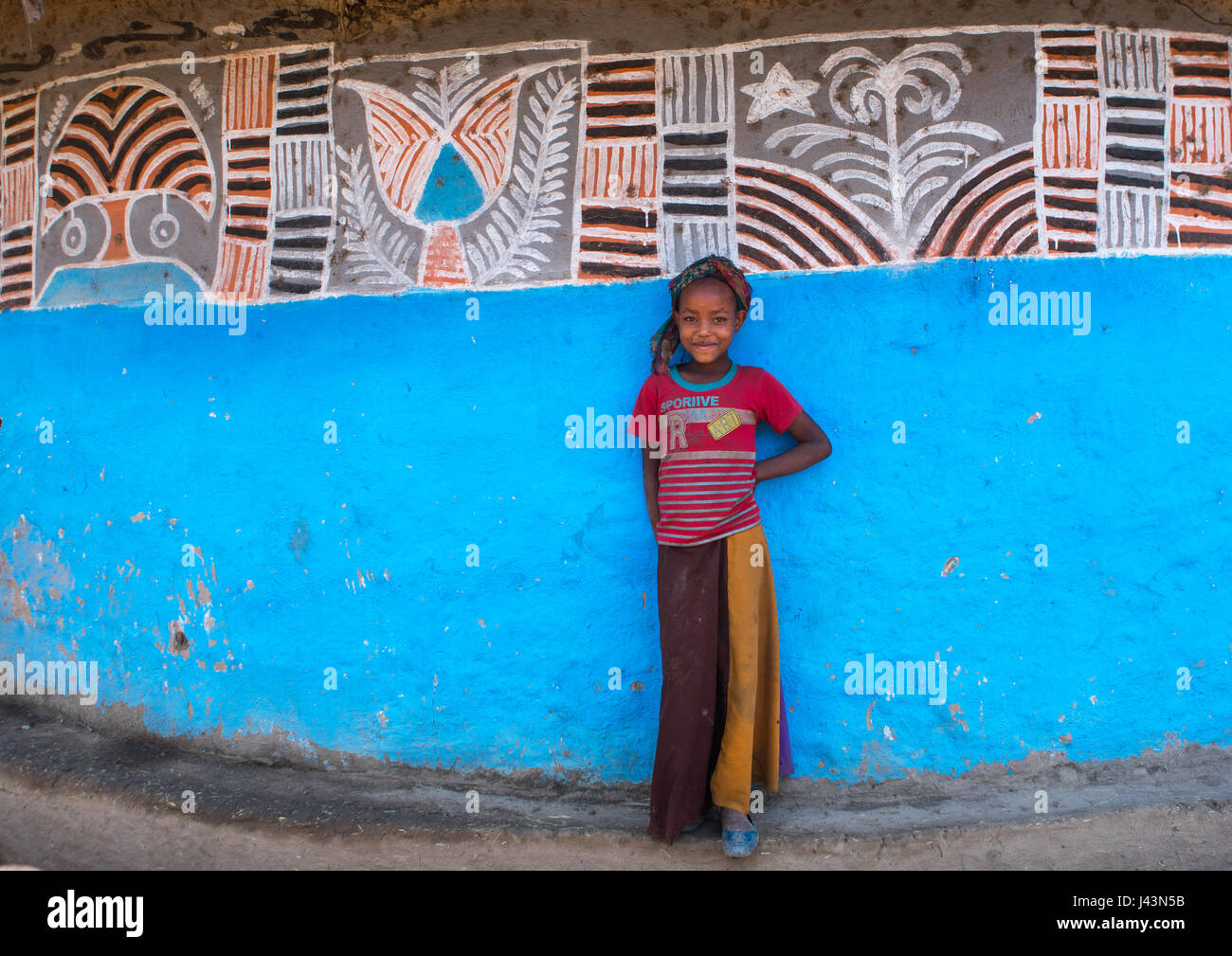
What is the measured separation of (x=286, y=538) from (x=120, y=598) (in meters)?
0.77

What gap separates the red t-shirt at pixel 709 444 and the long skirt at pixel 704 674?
0.22 ft

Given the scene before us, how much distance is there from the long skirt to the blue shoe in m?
0.07

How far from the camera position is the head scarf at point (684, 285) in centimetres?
260

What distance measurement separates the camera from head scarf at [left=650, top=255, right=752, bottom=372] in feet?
8.52

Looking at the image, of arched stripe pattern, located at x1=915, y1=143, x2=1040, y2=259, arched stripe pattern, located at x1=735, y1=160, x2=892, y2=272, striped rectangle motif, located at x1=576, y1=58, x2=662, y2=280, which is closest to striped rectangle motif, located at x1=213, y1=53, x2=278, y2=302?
striped rectangle motif, located at x1=576, y1=58, x2=662, y2=280

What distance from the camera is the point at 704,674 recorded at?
2600 millimetres

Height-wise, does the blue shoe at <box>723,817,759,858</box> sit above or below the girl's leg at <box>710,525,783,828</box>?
below

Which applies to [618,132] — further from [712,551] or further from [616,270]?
[712,551]

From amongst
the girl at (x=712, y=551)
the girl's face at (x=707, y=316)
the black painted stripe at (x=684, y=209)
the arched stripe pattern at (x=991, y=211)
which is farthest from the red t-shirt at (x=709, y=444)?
the arched stripe pattern at (x=991, y=211)

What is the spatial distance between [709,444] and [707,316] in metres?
0.39

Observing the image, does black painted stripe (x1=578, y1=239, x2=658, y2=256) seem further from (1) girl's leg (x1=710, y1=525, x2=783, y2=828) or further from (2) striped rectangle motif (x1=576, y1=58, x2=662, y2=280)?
(1) girl's leg (x1=710, y1=525, x2=783, y2=828)

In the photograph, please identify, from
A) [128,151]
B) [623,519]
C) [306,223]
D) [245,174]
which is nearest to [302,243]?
[306,223]

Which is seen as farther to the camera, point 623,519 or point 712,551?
point 623,519

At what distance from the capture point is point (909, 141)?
2826 mm
